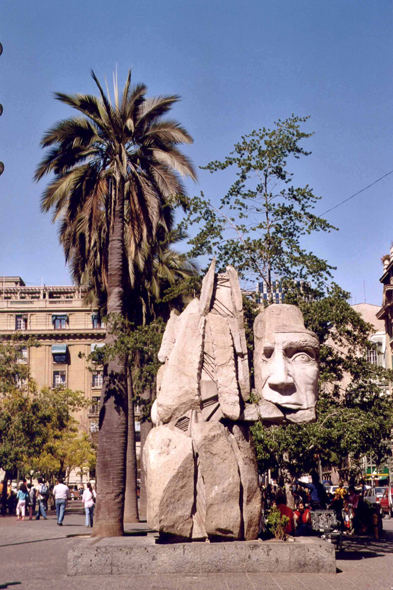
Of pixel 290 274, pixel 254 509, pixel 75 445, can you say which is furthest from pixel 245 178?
pixel 75 445

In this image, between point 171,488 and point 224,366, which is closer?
point 171,488

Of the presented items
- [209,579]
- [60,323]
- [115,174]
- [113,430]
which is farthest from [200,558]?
[60,323]

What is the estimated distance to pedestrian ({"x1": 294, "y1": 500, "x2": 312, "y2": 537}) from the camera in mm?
14359

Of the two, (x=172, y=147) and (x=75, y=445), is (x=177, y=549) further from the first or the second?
(x=75, y=445)

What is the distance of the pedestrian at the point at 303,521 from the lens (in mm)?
14359

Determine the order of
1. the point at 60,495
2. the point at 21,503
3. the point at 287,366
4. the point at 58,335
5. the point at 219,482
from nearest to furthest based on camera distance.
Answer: the point at 219,482 < the point at 287,366 < the point at 60,495 < the point at 21,503 < the point at 58,335

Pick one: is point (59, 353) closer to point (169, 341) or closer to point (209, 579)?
point (169, 341)

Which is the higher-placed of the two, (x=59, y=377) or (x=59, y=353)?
(x=59, y=353)

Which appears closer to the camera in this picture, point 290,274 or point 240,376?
point 240,376

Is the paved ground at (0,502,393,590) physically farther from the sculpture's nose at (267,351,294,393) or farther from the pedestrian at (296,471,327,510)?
the pedestrian at (296,471,327,510)

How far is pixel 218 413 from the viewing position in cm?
1190

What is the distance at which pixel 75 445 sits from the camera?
4522 cm

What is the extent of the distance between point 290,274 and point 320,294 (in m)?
0.90

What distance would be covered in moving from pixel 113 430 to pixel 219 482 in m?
6.76
